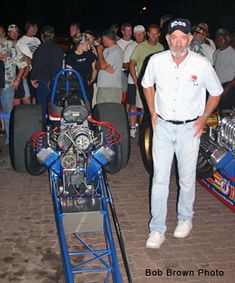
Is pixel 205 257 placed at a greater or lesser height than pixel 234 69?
lesser

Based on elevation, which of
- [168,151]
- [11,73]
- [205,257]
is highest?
[11,73]

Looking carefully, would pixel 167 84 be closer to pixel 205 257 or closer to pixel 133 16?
pixel 205 257

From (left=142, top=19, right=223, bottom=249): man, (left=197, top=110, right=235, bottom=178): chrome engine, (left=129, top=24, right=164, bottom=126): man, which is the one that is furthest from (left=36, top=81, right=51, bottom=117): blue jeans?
(left=142, top=19, right=223, bottom=249): man

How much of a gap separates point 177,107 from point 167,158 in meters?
0.50

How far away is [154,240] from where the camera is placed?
415 centimetres

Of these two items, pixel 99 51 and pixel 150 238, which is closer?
pixel 150 238

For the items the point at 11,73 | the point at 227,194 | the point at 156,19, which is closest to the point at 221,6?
the point at 156,19

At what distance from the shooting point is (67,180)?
13.2 ft

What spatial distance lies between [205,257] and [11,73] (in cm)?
453

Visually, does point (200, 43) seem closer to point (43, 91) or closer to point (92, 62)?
point (92, 62)

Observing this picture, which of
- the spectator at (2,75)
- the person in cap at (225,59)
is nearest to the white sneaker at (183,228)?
the person in cap at (225,59)

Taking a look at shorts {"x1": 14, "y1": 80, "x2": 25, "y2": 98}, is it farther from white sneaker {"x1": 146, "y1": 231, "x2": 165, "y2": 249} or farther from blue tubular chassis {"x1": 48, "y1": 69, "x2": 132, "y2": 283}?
white sneaker {"x1": 146, "y1": 231, "x2": 165, "y2": 249}

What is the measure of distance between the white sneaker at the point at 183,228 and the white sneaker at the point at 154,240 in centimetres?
21

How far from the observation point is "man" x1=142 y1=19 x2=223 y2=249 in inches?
152
